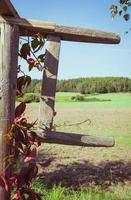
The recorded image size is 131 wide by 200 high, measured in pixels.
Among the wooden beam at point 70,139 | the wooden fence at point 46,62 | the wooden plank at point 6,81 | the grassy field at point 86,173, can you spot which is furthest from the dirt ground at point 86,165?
the wooden plank at point 6,81

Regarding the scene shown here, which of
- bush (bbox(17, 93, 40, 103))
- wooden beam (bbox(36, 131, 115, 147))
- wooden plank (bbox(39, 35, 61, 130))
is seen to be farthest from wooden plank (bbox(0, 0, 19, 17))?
wooden beam (bbox(36, 131, 115, 147))

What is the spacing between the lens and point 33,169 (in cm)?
246

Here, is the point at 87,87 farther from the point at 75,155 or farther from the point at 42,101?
the point at 42,101

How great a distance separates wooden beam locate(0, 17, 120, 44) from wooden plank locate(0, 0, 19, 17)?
3cm

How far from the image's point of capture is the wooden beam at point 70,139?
9.18 feet

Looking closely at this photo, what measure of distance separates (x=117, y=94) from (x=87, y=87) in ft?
10.3

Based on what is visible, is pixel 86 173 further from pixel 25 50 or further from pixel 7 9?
pixel 7 9

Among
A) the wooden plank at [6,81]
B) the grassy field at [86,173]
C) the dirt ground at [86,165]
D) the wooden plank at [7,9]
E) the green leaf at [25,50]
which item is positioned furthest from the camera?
the dirt ground at [86,165]

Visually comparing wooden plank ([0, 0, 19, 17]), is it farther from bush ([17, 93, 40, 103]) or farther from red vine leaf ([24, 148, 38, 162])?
red vine leaf ([24, 148, 38, 162])

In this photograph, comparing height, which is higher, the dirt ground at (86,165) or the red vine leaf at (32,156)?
the red vine leaf at (32,156)

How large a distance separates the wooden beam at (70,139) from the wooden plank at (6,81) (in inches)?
11.1

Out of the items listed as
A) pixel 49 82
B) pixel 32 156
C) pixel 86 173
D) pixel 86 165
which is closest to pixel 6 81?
pixel 49 82

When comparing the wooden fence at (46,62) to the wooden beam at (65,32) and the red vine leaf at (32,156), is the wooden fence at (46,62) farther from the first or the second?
the red vine leaf at (32,156)

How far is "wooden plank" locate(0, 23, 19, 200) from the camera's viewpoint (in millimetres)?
2549
